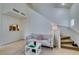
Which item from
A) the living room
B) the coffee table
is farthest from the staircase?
the coffee table

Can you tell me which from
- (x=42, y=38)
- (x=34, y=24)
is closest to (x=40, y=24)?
(x=34, y=24)

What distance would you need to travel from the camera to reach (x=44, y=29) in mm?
2234

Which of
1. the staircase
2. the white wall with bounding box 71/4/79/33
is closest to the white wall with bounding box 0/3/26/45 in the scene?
the staircase

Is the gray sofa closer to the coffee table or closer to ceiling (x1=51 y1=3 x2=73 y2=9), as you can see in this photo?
the coffee table

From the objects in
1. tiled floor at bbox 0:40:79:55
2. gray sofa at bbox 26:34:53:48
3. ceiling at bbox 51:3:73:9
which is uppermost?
ceiling at bbox 51:3:73:9

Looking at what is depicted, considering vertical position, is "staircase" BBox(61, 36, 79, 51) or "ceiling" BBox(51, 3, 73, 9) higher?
"ceiling" BBox(51, 3, 73, 9)

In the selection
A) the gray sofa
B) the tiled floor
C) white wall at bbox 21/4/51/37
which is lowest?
the tiled floor

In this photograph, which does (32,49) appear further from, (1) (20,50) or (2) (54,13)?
(2) (54,13)

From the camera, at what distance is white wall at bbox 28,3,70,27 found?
2207 mm

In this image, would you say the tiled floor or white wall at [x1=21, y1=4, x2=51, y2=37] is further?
white wall at [x1=21, y1=4, x2=51, y2=37]

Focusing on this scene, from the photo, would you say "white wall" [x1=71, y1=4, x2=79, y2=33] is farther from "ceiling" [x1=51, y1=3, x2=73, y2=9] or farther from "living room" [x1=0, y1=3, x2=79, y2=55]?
"ceiling" [x1=51, y1=3, x2=73, y2=9]

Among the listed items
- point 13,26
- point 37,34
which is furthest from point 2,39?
point 37,34

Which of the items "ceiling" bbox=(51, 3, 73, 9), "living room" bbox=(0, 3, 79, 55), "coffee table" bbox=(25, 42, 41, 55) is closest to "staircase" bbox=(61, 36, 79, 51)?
"living room" bbox=(0, 3, 79, 55)

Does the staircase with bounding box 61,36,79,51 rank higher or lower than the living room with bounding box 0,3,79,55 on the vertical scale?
lower
